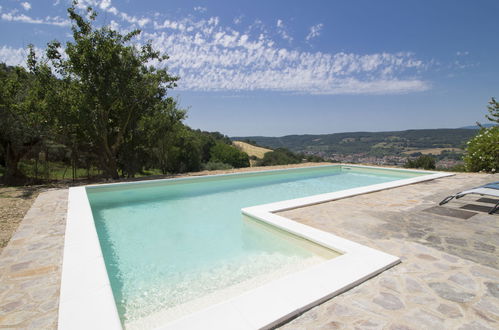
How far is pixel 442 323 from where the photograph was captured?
5.78 ft

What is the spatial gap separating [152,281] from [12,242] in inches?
74.0

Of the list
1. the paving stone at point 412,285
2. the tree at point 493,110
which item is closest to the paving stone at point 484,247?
the paving stone at point 412,285

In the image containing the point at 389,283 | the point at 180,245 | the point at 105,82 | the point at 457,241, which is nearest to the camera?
the point at 389,283

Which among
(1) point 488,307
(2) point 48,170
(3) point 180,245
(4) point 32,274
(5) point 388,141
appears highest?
(5) point 388,141

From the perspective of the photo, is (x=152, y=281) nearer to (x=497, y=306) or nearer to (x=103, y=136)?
(x=497, y=306)

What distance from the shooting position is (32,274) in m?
2.45

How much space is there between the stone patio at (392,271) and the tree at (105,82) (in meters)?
4.39

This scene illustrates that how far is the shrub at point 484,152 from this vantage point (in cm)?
968

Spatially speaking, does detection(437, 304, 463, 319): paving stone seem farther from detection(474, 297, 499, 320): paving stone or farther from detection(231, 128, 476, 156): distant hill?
detection(231, 128, 476, 156): distant hill

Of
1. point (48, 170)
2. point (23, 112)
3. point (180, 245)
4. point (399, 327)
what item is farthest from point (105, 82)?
point (399, 327)

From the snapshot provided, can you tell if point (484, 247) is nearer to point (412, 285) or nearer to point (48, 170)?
point (412, 285)

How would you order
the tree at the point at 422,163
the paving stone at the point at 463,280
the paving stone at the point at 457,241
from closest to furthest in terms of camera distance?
the paving stone at the point at 463,280, the paving stone at the point at 457,241, the tree at the point at 422,163

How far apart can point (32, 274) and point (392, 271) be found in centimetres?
332

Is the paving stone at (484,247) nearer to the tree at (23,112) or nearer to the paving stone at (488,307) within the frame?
the paving stone at (488,307)
